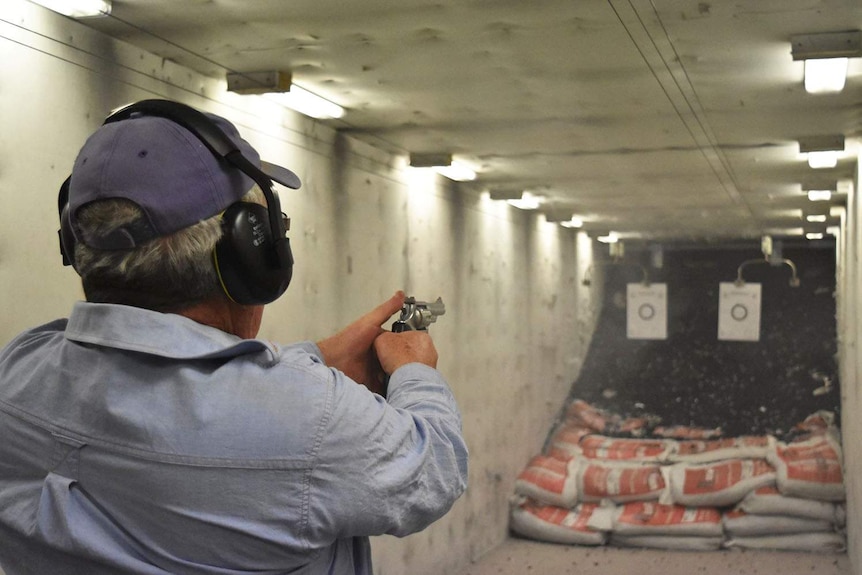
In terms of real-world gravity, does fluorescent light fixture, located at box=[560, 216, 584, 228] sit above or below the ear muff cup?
above

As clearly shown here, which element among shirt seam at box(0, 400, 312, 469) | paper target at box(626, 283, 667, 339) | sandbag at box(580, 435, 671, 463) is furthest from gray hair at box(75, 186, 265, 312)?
paper target at box(626, 283, 667, 339)

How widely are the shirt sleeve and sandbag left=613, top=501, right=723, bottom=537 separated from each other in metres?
3.75

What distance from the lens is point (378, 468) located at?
28.3 inches

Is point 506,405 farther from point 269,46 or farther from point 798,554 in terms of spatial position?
point 269,46

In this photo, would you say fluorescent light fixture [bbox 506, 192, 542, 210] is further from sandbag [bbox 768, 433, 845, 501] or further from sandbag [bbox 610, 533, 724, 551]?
sandbag [bbox 768, 433, 845, 501]

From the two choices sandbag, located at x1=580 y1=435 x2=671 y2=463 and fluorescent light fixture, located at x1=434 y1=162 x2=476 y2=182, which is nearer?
fluorescent light fixture, located at x1=434 y1=162 x2=476 y2=182

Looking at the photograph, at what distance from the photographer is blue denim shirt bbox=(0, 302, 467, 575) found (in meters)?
0.71

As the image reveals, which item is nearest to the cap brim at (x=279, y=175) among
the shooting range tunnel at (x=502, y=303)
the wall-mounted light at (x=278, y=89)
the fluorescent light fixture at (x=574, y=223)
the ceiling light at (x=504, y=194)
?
the shooting range tunnel at (x=502, y=303)

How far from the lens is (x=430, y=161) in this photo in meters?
3.20

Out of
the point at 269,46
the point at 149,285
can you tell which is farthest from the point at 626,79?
the point at 149,285

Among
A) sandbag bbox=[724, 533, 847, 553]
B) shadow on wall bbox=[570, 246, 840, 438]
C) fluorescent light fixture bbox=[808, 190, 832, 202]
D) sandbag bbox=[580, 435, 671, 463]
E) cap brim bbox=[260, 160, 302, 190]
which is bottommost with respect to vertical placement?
sandbag bbox=[724, 533, 847, 553]

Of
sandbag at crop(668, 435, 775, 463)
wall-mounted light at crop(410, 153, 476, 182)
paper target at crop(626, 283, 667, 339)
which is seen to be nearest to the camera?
wall-mounted light at crop(410, 153, 476, 182)

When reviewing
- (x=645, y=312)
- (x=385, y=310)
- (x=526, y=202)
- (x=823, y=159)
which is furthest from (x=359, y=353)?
(x=645, y=312)

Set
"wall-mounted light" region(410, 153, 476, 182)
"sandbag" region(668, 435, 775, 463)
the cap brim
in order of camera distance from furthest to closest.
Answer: "sandbag" region(668, 435, 775, 463) → "wall-mounted light" region(410, 153, 476, 182) → the cap brim
